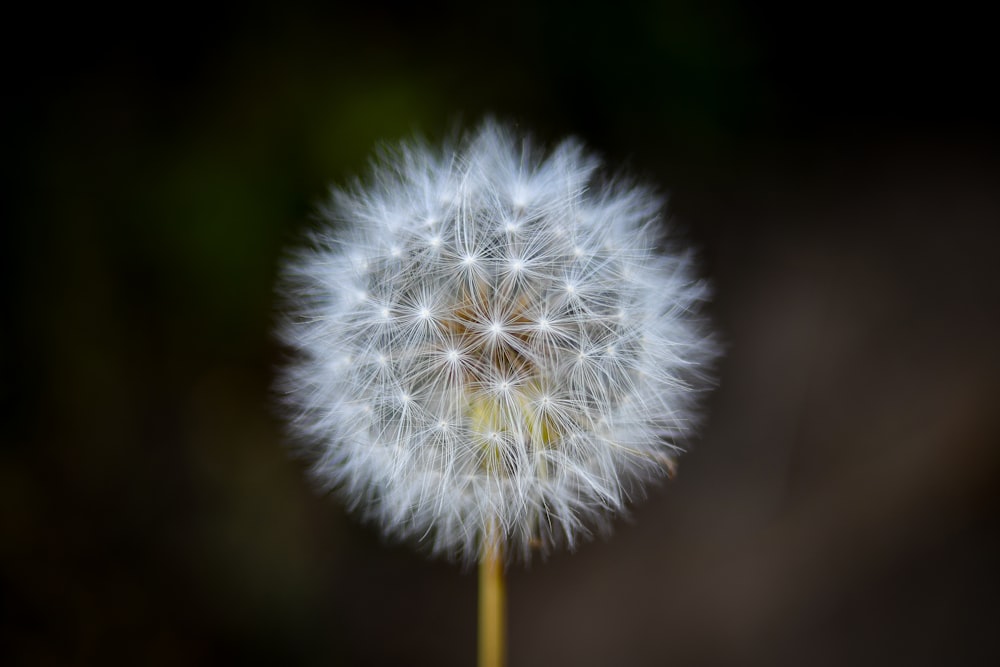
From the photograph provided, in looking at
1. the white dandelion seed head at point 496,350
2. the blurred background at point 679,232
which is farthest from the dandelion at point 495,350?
the blurred background at point 679,232

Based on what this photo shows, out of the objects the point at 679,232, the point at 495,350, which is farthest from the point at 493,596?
the point at 679,232

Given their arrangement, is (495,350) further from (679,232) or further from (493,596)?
(679,232)

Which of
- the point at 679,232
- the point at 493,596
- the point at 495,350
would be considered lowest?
the point at 493,596

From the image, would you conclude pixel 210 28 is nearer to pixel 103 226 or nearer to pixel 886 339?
pixel 103 226

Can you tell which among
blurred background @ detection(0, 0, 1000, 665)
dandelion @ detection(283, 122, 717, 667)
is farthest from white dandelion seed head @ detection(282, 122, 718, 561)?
blurred background @ detection(0, 0, 1000, 665)

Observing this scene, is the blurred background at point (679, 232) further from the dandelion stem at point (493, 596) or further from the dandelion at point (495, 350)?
the dandelion stem at point (493, 596)

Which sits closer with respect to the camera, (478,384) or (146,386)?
(478,384)

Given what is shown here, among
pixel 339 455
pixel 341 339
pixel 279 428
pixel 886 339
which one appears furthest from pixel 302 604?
pixel 886 339

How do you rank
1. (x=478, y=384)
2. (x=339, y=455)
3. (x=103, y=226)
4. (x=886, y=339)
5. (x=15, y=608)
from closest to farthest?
(x=478, y=384) → (x=339, y=455) → (x=15, y=608) → (x=103, y=226) → (x=886, y=339)
